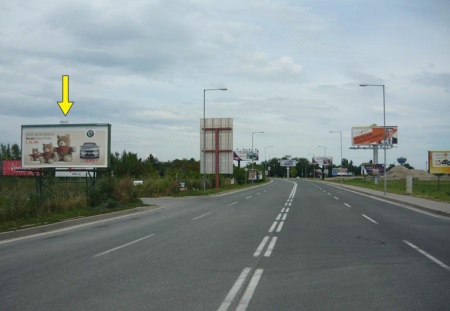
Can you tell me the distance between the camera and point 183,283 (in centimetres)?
739

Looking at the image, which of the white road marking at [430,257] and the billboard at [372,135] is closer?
the white road marking at [430,257]

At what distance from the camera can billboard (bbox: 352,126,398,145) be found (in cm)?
8619

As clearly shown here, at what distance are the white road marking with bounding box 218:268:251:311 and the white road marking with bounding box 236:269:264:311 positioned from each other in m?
0.15

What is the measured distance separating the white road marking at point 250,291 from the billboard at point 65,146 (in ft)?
58.8

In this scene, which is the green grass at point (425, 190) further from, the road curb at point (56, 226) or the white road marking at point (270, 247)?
the road curb at point (56, 226)

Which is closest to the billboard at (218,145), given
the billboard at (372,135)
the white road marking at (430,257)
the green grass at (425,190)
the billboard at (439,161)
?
the green grass at (425,190)

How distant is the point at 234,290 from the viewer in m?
6.96

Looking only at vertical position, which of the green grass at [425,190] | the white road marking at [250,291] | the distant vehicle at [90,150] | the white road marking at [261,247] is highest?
the distant vehicle at [90,150]

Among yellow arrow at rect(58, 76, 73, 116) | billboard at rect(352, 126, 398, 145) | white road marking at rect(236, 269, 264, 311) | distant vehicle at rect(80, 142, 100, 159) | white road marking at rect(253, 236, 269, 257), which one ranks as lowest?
white road marking at rect(253, 236, 269, 257)

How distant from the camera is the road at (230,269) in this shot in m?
6.42


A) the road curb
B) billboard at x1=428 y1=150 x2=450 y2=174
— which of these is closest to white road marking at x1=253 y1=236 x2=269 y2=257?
the road curb

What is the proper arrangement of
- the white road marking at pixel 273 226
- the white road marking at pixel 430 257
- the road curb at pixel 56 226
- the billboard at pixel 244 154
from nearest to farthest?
the white road marking at pixel 430 257, the road curb at pixel 56 226, the white road marking at pixel 273 226, the billboard at pixel 244 154

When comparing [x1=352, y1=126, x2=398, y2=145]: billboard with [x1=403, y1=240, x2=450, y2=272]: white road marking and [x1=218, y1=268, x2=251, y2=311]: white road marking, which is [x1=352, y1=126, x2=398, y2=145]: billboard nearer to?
[x1=403, y1=240, x2=450, y2=272]: white road marking

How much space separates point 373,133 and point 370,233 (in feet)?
255
